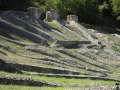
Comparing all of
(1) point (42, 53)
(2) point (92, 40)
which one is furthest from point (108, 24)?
(1) point (42, 53)

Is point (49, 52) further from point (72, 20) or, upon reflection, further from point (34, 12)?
point (72, 20)

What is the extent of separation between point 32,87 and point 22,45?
16.9 m

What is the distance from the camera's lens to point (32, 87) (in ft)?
73.5

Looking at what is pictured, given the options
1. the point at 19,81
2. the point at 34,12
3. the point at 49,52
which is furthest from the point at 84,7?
the point at 19,81

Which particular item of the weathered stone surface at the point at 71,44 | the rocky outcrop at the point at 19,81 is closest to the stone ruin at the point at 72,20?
the weathered stone surface at the point at 71,44

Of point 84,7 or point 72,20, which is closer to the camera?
point 72,20

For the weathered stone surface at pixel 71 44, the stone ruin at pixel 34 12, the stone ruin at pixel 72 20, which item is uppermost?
the stone ruin at pixel 34 12

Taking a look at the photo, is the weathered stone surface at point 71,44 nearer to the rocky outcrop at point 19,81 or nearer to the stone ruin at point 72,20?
the stone ruin at point 72,20

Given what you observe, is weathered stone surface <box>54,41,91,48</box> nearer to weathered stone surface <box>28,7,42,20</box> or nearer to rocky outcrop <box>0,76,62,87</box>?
weathered stone surface <box>28,7,42,20</box>

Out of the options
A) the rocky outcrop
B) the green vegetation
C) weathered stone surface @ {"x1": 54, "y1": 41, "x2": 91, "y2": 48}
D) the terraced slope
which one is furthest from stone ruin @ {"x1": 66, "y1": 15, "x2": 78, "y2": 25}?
the rocky outcrop

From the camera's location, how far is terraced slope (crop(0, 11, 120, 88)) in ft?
102

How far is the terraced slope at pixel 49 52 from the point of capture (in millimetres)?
30984

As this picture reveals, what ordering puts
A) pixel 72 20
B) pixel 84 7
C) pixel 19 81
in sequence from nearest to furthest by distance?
pixel 19 81 < pixel 72 20 < pixel 84 7

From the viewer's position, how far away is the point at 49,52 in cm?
3772
